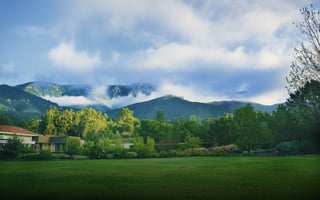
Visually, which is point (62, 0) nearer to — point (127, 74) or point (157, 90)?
point (127, 74)

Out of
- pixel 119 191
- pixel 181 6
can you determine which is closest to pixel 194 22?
pixel 181 6

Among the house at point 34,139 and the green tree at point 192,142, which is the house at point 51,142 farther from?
the green tree at point 192,142

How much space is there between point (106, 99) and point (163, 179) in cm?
224

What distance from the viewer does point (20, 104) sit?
7293 millimetres

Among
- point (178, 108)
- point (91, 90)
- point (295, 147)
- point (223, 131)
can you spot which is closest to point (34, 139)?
point (91, 90)

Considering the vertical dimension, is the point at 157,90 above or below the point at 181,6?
below

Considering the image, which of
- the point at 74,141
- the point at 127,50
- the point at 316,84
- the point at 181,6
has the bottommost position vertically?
the point at 74,141

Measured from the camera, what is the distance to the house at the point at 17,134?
273 inches

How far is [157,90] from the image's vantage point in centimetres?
773

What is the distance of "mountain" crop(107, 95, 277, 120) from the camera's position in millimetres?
7773

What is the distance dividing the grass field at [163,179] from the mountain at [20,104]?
100 centimetres

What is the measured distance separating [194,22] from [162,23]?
0.62 meters

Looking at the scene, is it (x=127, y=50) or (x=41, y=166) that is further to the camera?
(x=127, y=50)

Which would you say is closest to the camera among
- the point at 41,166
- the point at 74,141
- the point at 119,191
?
the point at 119,191
